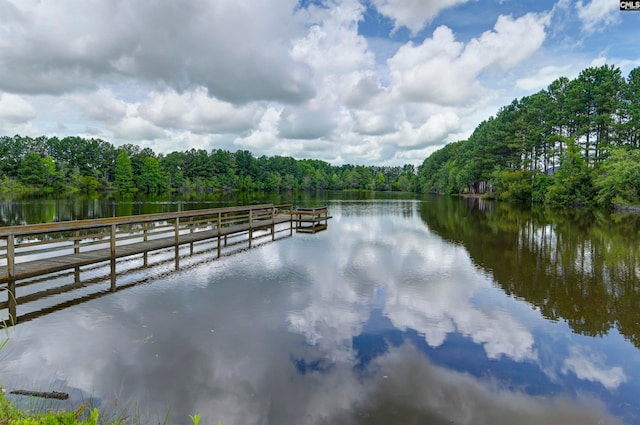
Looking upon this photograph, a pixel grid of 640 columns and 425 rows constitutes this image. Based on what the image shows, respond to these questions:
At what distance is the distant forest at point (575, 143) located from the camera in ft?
109

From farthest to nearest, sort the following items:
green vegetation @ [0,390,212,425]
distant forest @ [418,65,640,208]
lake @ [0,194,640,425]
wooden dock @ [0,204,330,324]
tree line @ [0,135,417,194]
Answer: tree line @ [0,135,417,194] < distant forest @ [418,65,640,208] < wooden dock @ [0,204,330,324] < lake @ [0,194,640,425] < green vegetation @ [0,390,212,425]

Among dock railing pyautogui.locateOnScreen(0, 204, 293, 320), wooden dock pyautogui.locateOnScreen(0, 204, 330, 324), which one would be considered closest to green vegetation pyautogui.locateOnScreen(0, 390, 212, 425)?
wooden dock pyautogui.locateOnScreen(0, 204, 330, 324)

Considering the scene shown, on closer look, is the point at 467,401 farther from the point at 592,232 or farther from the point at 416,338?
the point at 592,232

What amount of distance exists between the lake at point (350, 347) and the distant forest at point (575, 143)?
3019 cm

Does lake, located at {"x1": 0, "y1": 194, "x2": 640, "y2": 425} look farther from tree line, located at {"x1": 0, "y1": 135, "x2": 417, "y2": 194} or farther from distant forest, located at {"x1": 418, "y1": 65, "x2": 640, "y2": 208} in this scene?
tree line, located at {"x1": 0, "y1": 135, "x2": 417, "y2": 194}

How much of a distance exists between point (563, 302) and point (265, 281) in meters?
7.05

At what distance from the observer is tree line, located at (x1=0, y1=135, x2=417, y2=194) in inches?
2660

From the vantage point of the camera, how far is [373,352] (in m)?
5.66

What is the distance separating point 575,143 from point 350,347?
156ft

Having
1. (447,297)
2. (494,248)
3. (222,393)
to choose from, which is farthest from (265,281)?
(494,248)

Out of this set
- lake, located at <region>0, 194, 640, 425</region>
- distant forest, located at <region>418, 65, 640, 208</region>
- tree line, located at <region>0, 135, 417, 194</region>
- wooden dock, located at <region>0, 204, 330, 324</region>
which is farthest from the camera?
tree line, located at <region>0, 135, 417, 194</region>

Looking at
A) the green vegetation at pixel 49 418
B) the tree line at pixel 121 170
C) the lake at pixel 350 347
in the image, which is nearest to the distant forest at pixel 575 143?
the lake at pixel 350 347

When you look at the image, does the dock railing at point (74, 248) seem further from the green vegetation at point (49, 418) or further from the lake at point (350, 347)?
the green vegetation at point (49, 418)

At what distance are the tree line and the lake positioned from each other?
234 feet
